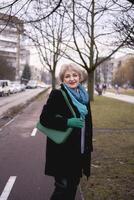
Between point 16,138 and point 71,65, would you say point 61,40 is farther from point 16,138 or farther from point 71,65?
point 71,65

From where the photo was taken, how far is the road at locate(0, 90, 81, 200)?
5827 millimetres

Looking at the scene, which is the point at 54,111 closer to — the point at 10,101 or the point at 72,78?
the point at 72,78

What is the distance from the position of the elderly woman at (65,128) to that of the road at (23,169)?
153 cm

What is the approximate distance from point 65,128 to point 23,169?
367cm

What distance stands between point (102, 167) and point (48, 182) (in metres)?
1.49

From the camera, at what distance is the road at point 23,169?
5827 mm

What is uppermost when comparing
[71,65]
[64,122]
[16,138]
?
[71,65]

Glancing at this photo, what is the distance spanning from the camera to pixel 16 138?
12000 mm

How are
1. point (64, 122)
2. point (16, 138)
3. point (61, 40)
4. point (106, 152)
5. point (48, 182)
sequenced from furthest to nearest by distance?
point (61, 40) → point (16, 138) → point (106, 152) → point (48, 182) → point (64, 122)

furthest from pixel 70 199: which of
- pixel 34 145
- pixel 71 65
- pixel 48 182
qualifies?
pixel 34 145

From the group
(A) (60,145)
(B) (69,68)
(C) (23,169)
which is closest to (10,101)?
(C) (23,169)

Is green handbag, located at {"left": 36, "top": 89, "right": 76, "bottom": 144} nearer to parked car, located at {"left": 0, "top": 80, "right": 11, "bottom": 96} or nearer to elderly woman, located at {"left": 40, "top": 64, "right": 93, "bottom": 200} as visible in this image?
elderly woman, located at {"left": 40, "top": 64, "right": 93, "bottom": 200}

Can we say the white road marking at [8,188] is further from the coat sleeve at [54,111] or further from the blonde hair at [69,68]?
the blonde hair at [69,68]

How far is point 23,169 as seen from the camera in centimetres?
743
